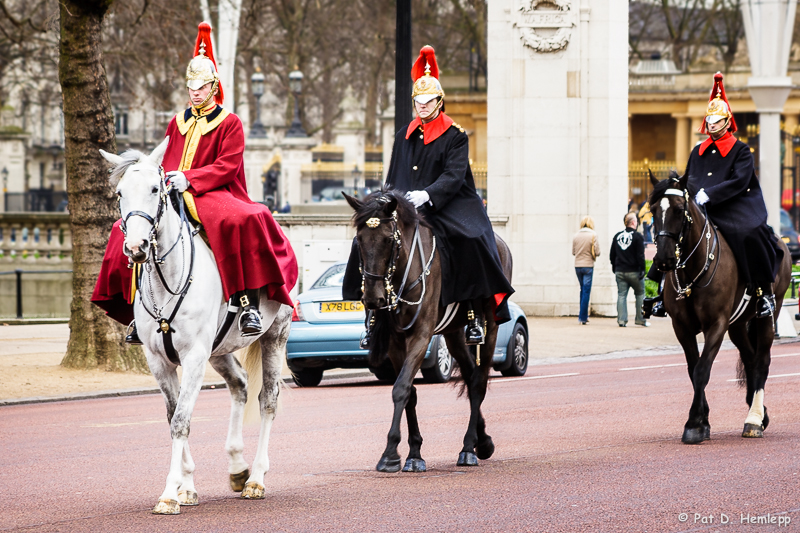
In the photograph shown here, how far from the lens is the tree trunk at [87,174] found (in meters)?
17.4

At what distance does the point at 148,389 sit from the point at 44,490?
770 cm

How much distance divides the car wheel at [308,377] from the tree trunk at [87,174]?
223 centimetres

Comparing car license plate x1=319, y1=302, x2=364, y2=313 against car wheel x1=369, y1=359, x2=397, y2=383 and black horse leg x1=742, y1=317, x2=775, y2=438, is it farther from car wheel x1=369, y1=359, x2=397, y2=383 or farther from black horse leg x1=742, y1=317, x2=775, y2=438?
black horse leg x1=742, y1=317, x2=775, y2=438

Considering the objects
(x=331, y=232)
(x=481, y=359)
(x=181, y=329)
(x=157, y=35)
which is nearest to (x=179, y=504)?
(x=181, y=329)

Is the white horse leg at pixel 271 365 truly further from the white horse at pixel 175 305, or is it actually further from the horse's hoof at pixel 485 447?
the horse's hoof at pixel 485 447

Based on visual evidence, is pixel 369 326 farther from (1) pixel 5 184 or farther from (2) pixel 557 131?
(1) pixel 5 184

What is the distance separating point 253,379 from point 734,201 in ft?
16.4

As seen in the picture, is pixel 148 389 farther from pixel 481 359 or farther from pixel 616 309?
pixel 616 309

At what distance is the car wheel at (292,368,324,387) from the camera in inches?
674

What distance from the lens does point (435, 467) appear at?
9734 millimetres

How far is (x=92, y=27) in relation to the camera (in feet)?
57.2

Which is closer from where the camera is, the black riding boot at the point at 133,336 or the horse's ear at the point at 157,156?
the horse's ear at the point at 157,156

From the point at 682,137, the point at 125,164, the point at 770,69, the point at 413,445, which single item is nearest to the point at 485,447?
the point at 413,445

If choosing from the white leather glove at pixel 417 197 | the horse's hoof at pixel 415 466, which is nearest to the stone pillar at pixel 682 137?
the white leather glove at pixel 417 197
